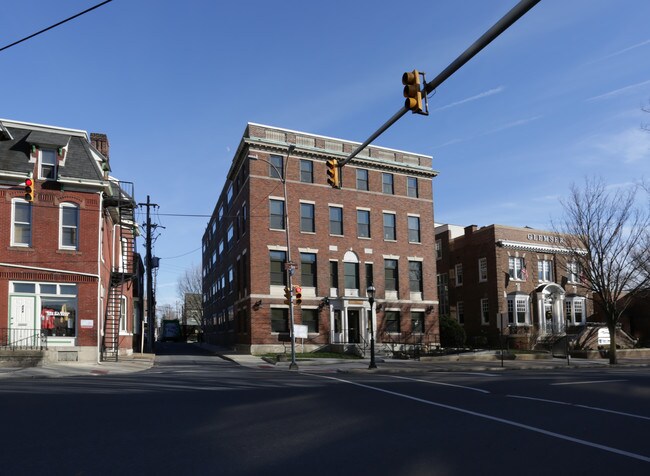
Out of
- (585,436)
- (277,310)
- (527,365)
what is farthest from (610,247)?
(585,436)

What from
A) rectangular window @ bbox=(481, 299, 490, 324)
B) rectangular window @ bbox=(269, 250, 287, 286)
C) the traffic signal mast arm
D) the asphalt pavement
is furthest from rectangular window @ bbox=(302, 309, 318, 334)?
the traffic signal mast arm

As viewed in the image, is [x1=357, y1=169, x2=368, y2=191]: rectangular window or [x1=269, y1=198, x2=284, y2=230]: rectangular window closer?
[x1=269, y1=198, x2=284, y2=230]: rectangular window

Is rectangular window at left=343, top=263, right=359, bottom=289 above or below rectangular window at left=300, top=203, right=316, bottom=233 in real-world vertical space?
below

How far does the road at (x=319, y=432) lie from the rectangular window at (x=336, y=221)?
87.4 feet

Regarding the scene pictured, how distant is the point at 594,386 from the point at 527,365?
13.0 m

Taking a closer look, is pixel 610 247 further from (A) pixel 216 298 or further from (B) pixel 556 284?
(A) pixel 216 298

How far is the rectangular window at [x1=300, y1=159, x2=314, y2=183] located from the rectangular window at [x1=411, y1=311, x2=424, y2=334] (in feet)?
41.5

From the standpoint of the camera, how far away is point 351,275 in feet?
135

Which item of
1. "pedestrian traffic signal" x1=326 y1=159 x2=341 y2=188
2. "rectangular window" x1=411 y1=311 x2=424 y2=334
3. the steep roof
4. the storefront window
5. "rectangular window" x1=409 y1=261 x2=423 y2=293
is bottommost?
"rectangular window" x1=411 y1=311 x2=424 y2=334

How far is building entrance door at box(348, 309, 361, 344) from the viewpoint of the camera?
1606 inches

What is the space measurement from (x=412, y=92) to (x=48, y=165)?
20970 mm

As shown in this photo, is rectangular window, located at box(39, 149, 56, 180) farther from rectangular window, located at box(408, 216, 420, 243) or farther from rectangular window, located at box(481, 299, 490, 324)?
rectangular window, located at box(481, 299, 490, 324)

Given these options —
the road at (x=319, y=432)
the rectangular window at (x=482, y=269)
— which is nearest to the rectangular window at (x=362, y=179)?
the rectangular window at (x=482, y=269)

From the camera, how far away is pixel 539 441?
26.8ft
